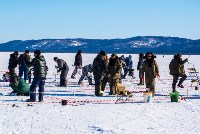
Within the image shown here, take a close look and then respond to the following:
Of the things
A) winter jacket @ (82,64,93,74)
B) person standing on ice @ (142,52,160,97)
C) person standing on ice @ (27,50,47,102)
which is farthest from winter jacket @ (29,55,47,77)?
winter jacket @ (82,64,93,74)

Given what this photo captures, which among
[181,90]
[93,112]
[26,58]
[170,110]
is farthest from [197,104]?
[26,58]

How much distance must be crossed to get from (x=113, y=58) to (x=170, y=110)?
14.2ft

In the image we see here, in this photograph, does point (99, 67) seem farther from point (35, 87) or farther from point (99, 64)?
point (35, 87)

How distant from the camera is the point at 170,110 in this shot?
12.3m

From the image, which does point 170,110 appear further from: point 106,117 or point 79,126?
point 79,126

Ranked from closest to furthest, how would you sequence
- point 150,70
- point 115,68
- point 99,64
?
point 150,70, point 99,64, point 115,68

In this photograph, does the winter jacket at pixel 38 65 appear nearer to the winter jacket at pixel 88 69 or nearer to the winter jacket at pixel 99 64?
the winter jacket at pixel 99 64

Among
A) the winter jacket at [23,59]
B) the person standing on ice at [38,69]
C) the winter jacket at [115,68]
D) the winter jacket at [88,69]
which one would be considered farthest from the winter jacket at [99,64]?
the winter jacket at [23,59]

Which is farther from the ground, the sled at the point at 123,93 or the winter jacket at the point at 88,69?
the winter jacket at the point at 88,69

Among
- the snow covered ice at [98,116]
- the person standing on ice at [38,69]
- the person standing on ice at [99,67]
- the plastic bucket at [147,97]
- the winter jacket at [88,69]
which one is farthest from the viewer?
the winter jacket at [88,69]

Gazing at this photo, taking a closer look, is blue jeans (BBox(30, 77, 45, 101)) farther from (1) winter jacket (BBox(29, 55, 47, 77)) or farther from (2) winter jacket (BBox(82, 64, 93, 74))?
(2) winter jacket (BBox(82, 64, 93, 74))

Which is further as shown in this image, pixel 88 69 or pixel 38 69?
pixel 88 69

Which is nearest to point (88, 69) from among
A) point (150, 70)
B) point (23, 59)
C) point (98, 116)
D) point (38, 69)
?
point (23, 59)

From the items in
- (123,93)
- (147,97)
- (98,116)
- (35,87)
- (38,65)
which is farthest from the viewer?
(123,93)
